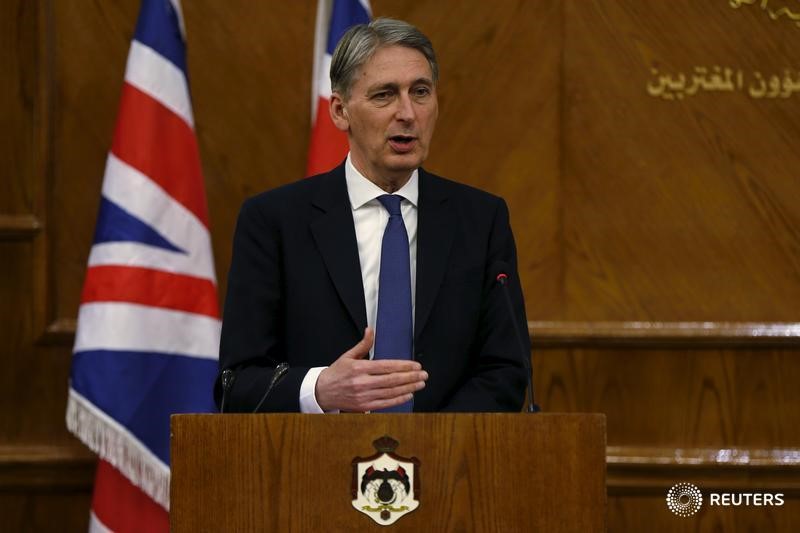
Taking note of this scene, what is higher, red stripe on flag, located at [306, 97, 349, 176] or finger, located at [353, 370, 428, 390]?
red stripe on flag, located at [306, 97, 349, 176]

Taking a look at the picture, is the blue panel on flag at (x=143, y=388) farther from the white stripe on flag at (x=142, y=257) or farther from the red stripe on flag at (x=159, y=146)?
the red stripe on flag at (x=159, y=146)

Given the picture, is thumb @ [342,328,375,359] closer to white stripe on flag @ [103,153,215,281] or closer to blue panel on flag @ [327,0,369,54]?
white stripe on flag @ [103,153,215,281]

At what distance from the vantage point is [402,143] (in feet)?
8.39

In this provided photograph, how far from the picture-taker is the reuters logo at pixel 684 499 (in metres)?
3.88

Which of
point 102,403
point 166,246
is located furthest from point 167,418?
point 166,246

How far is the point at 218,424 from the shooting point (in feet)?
6.30

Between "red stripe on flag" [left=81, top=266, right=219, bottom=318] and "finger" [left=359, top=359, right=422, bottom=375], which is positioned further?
"red stripe on flag" [left=81, top=266, right=219, bottom=318]

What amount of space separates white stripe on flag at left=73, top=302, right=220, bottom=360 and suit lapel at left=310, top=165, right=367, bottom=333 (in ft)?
3.87

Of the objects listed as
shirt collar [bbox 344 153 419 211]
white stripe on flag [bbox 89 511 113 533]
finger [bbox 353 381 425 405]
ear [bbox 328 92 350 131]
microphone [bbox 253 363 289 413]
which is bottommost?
white stripe on flag [bbox 89 511 113 533]

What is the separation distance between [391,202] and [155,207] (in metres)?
1.30

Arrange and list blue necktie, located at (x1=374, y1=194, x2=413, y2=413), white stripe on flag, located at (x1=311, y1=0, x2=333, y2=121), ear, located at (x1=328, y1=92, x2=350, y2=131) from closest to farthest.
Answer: blue necktie, located at (x1=374, y1=194, x2=413, y2=413) < ear, located at (x1=328, y1=92, x2=350, y2=131) < white stripe on flag, located at (x1=311, y1=0, x2=333, y2=121)

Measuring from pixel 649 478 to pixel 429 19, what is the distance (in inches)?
67.2

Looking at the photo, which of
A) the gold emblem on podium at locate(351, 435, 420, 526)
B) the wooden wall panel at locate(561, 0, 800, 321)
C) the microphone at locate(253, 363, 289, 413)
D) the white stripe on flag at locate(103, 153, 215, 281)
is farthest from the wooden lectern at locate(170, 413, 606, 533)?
the wooden wall panel at locate(561, 0, 800, 321)

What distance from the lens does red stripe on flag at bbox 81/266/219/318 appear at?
3600 mm
